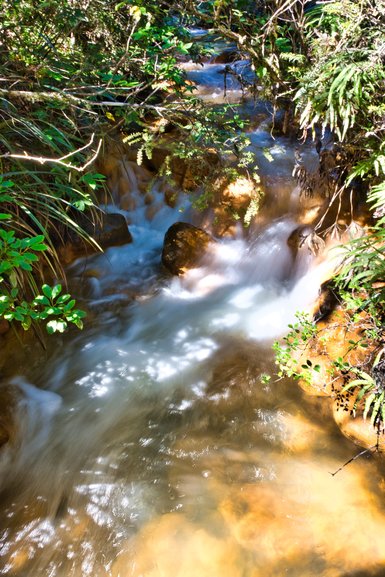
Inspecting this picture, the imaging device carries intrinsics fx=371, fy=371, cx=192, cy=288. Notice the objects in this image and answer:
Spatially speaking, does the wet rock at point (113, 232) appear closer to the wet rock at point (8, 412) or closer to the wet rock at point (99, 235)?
the wet rock at point (99, 235)

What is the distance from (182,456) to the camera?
286 centimetres

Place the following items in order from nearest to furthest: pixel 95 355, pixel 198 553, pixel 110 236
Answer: pixel 198 553
pixel 95 355
pixel 110 236

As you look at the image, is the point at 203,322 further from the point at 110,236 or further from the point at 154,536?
the point at 154,536

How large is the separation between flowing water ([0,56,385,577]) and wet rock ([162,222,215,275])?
0.49 m

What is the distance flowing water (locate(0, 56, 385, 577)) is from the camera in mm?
2234

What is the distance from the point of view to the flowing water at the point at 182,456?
223cm

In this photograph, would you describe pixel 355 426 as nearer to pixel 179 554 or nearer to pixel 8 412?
pixel 179 554

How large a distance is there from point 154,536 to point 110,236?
12.7 feet

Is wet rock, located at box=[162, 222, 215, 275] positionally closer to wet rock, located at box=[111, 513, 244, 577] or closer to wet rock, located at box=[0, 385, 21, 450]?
wet rock, located at box=[0, 385, 21, 450]

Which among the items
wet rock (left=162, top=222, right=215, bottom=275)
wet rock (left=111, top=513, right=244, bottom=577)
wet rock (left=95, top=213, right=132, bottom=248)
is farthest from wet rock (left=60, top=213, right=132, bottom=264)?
wet rock (left=111, top=513, right=244, bottom=577)

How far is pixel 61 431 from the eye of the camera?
125 inches

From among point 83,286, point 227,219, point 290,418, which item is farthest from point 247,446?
point 227,219

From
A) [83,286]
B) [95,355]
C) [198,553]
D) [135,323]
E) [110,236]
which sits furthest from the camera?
[110,236]

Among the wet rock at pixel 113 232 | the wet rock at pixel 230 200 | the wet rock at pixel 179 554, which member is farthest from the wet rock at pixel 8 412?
the wet rock at pixel 230 200
